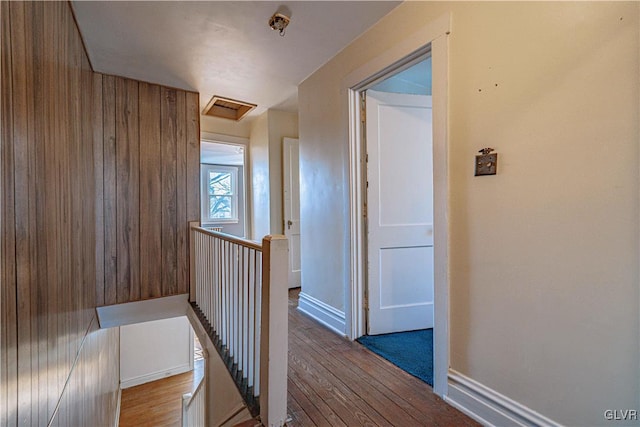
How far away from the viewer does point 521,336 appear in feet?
4.05

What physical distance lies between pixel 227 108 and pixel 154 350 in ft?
12.5

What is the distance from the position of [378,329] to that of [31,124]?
2.31 meters

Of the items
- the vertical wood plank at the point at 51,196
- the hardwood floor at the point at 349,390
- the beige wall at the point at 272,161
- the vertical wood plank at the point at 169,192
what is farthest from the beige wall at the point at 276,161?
the vertical wood plank at the point at 51,196

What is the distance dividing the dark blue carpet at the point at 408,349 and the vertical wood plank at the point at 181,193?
6.33ft

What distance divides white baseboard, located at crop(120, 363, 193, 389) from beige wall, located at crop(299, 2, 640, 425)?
186 inches

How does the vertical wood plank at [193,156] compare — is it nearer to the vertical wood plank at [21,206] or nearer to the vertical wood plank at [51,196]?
the vertical wood plank at [51,196]

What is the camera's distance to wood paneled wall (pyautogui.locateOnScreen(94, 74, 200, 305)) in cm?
267

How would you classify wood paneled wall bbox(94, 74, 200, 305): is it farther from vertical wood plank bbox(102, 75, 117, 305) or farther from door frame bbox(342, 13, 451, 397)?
door frame bbox(342, 13, 451, 397)

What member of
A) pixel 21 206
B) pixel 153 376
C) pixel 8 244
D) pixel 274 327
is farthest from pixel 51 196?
pixel 153 376

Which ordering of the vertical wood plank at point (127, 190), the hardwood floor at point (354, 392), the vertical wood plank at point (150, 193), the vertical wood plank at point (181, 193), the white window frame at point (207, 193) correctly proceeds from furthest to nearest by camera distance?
the white window frame at point (207, 193)
the vertical wood plank at point (181, 193)
the vertical wood plank at point (150, 193)
the vertical wood plank at point (127, 190)
the hardwood floor at point (354, 392)

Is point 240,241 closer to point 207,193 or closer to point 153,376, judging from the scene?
point 153,376

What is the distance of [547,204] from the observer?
45.1 inches

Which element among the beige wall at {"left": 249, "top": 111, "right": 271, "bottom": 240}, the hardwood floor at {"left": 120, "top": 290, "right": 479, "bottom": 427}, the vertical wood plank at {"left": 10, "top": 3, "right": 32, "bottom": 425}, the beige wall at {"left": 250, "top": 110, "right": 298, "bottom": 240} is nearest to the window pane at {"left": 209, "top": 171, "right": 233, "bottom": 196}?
the beige wall at {"left": 249, "top": 111, "right": 271, "bottom": 240}

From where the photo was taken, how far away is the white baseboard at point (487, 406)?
1.20m
